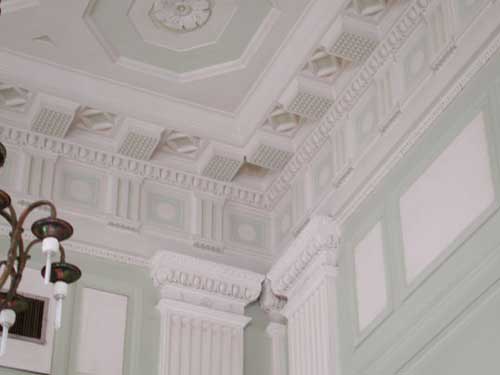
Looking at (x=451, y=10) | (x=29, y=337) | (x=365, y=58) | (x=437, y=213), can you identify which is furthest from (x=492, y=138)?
(x=29, y=337)

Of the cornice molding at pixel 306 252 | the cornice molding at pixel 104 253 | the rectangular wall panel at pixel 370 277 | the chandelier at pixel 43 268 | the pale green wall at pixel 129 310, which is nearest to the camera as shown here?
the chandelier at pixel 43 268

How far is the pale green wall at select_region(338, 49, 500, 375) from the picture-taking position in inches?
275

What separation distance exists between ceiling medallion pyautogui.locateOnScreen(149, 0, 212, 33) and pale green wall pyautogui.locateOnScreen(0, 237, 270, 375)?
1.84 m

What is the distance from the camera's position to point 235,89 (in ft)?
31.2

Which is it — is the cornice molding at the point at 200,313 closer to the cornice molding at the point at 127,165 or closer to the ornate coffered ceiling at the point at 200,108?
the ornate coffered ceiling at the point at 200,108

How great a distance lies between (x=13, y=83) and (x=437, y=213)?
3.42 m

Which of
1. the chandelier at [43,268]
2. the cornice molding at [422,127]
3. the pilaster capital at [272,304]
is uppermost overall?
the cornice molding at [422,127]

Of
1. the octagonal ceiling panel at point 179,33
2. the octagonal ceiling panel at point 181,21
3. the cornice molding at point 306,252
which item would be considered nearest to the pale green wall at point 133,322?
the cornice molding at point 306,252

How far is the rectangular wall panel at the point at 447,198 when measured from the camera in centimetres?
732

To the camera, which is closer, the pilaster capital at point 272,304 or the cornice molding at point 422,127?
the cornice molding at point 422,127

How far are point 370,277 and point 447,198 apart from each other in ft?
3.29

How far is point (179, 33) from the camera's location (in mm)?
9219

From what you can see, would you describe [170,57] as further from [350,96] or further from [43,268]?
[43,268]

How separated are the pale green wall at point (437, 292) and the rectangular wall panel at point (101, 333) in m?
1.64
